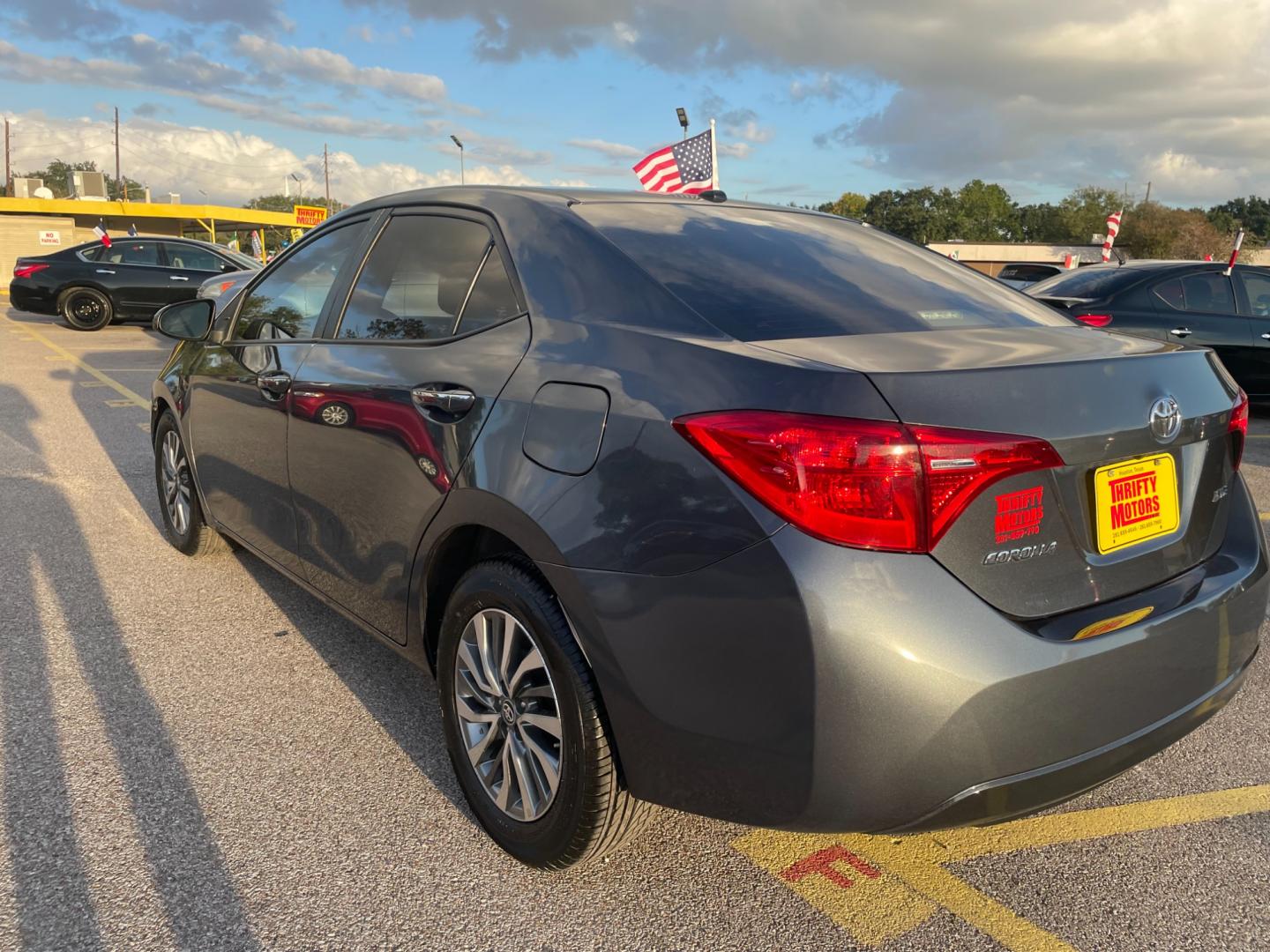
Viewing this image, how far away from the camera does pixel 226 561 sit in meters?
4.68

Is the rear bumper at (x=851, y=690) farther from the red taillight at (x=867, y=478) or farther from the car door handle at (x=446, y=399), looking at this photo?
the car door handle at (x=446, y=399)

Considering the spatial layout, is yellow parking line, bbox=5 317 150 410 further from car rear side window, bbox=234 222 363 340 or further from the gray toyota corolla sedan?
the gray toyota corolla sedan

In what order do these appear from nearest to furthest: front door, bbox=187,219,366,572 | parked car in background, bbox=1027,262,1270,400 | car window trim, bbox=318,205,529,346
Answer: car window trim, bbox=318,205,529,346 < front door, bbox=187,219,366,572 < parked car in background, bbox=1027,262,1270,400

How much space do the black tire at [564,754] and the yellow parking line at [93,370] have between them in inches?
313

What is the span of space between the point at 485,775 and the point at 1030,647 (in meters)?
1.37

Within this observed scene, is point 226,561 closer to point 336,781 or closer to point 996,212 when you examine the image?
point 336,781

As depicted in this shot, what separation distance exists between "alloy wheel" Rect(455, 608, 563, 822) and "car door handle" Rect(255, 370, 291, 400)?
128cm

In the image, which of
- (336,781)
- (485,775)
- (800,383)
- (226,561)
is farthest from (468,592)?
(226,561)

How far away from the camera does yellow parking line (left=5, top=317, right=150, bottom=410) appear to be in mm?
9538

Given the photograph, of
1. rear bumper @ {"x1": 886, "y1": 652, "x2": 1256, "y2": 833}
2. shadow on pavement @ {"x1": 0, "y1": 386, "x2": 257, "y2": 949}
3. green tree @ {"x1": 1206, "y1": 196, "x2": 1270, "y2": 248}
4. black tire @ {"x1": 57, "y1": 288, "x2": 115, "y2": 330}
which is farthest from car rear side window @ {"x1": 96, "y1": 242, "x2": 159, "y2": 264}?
green tree @ {"x1": 1206, "y1": 196, "x2": 1270, "y2": 248}

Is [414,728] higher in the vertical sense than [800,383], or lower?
lower

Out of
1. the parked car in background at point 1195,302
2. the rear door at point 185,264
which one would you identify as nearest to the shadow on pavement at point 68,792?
the parked car in background at point 1195,302

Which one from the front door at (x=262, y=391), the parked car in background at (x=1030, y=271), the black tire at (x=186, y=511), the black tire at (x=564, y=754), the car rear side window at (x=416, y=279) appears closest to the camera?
the black tire at (x=564, y=754)

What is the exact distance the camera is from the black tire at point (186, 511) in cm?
449
